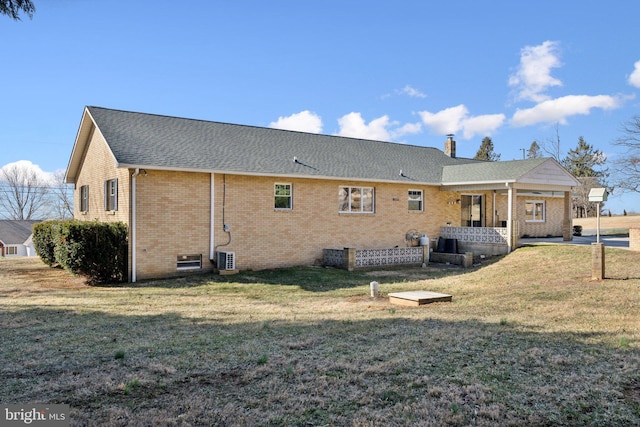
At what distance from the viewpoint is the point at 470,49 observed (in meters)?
20.9

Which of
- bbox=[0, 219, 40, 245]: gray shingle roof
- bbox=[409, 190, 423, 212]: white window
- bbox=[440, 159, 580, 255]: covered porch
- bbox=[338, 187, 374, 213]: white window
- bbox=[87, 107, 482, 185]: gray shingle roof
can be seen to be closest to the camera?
bbox=[87, 107, 482, 185]: gray shingle roof

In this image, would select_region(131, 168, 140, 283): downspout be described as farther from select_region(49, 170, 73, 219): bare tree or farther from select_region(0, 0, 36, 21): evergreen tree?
select_region(49, 170, 73, 219): bare tree

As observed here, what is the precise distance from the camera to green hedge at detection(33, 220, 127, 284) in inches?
545

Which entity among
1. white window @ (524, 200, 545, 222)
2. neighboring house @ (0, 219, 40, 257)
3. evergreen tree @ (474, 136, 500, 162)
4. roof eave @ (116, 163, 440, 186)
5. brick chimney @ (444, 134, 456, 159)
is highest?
evergreen tree @ (474, 136, 500, 162)

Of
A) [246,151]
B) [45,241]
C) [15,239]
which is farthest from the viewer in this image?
[15,239]

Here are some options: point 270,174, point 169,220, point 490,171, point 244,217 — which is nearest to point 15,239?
point 169,220

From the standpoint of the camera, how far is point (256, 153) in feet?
60.6

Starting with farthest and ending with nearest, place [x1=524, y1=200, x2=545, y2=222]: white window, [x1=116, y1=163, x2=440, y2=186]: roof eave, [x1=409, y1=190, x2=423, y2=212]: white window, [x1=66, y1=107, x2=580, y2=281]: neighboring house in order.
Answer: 1. [x1=524, y1=200, x2=545, y2=222]: white window
2. [x1=409, y1=190, x2=423, y2=212]: white window
3. [x1=66, y1=107, x2=580, y2=281]: neighboring house
4. [x1=116, y1=163, x2=440, y2=186]: roof eave

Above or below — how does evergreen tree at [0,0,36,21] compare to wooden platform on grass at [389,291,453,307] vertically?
above

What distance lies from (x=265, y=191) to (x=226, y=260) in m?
3.12

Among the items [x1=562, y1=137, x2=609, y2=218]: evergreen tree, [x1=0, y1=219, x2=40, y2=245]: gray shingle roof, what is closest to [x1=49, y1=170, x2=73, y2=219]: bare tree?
[x1=0, y1=219, x2=40, y2=245]: gray shingle roof

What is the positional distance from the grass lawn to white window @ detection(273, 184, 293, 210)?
5938mm

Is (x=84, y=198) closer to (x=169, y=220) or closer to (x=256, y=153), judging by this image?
(x=169, y=220)

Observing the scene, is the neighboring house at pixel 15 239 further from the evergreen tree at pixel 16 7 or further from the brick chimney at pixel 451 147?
the evergreen tree at pixel 16 7
